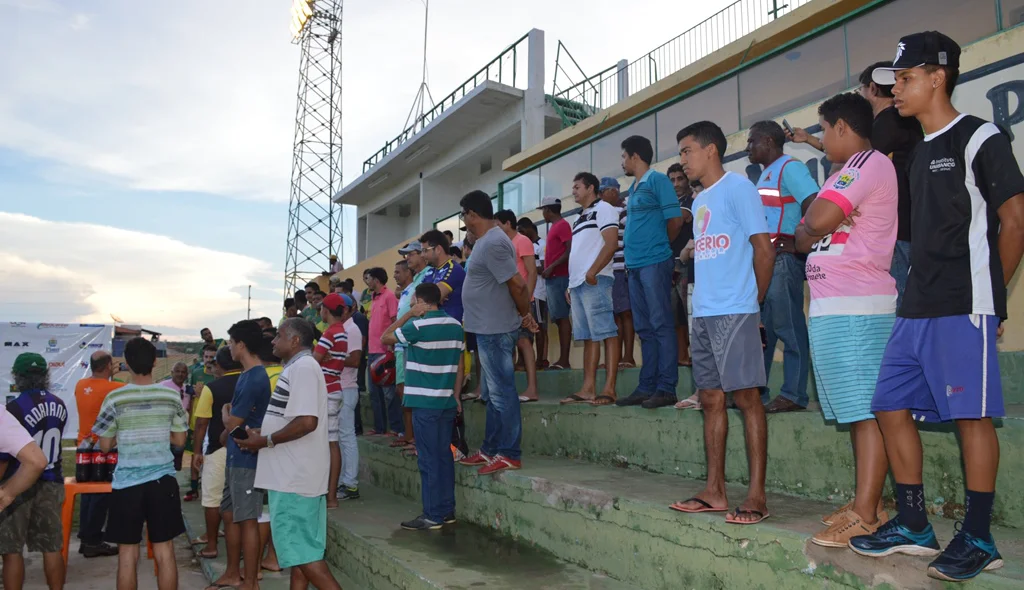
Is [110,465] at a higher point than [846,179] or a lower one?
lower

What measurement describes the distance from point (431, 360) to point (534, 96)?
13619 mm

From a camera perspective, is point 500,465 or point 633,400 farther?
point 633,400

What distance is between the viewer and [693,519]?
2822 mm

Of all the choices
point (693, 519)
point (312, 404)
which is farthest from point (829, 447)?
point (312, 404)

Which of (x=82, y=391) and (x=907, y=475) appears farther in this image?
(x=82, y=391)

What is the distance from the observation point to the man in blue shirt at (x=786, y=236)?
3.71m

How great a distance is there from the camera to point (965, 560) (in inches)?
77.5

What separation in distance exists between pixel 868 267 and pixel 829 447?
3.33 feet

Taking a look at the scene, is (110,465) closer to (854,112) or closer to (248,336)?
(248,336)

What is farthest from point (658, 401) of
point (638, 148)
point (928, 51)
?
point (928, 51)

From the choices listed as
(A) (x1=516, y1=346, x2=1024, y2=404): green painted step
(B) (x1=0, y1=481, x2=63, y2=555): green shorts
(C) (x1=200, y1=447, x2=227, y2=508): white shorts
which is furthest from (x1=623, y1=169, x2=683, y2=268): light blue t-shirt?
(B) (x1=0, y1=481, x2=63, y2=555): green shorts

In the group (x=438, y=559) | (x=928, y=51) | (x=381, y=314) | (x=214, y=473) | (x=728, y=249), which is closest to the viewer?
(x=928, y=51)

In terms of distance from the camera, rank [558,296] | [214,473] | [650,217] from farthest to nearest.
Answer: [558,296] < [214,473] < [650,217]

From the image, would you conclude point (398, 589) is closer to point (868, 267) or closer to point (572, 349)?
point (868, 267)
